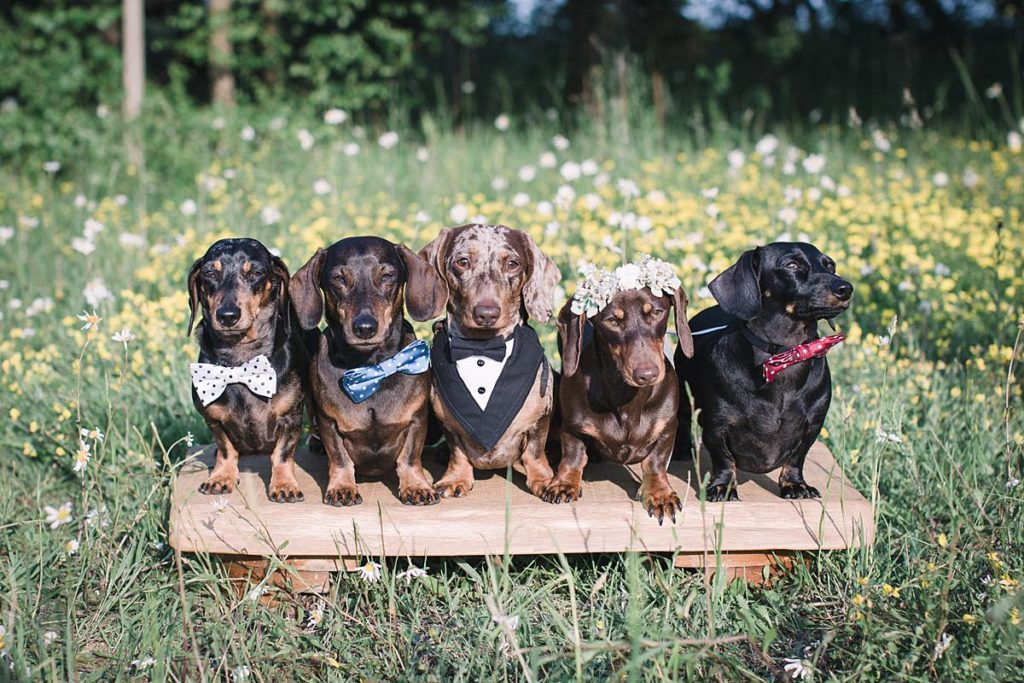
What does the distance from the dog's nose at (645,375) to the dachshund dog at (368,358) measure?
75 cm

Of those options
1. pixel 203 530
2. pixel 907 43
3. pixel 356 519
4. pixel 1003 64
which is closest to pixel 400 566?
pixel 356 519

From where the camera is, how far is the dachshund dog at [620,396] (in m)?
3.00

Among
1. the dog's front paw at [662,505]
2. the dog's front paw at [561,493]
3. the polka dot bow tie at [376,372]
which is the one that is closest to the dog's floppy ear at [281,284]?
the polka dot bow tie at [376,372]

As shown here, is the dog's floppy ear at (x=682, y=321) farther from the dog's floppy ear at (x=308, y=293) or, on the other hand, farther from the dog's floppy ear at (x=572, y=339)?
the dog's floppy ear at (x=308, y=293)

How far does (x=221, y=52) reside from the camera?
10.6 m

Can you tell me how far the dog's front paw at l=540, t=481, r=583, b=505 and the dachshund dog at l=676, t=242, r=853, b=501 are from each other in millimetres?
492

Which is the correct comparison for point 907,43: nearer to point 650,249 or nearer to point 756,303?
point 650,249

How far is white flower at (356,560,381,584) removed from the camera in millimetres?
2961

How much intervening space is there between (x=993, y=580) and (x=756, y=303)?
118 cm

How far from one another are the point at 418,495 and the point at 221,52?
8.82 meters

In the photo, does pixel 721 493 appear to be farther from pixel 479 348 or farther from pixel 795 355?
pixel 479 348

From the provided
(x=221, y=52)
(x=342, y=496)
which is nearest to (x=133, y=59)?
(x=221, y=52)

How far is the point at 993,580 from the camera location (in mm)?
2947

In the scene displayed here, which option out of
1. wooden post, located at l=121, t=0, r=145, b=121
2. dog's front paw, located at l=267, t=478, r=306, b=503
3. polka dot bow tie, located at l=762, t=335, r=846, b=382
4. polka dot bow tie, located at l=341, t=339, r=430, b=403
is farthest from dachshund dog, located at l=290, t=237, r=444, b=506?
wooden post, located at l=121, t=0, r=145, b=121
